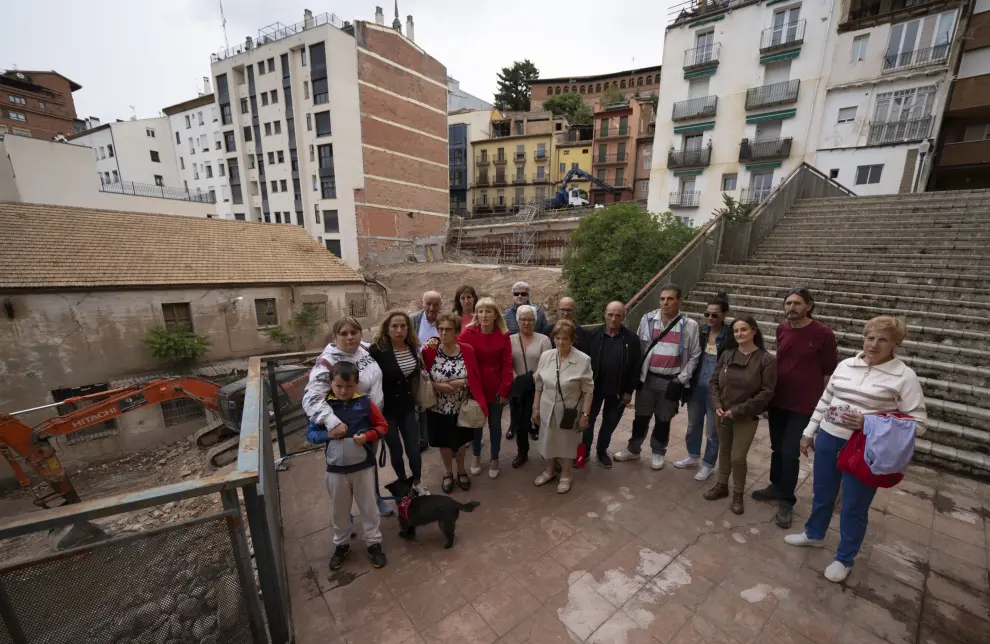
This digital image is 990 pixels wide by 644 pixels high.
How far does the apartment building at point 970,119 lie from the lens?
15836mm

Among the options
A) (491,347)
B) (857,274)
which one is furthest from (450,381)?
(857,274)

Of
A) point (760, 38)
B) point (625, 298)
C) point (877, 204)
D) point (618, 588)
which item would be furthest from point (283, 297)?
point (760, 38)

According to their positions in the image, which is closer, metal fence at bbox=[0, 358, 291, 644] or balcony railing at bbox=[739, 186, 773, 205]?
metal fence at bbox=[0, 358, 291, 644]

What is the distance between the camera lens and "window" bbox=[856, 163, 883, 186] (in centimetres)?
1734

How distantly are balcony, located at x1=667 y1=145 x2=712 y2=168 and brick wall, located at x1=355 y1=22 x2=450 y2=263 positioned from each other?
1939cm

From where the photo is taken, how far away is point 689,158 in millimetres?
22125

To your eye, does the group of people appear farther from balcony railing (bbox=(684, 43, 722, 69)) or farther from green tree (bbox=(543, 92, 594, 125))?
green tree (bbox=(543, 92, 594, 125))

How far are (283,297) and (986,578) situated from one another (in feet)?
62.0

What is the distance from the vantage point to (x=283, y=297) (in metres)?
16.8

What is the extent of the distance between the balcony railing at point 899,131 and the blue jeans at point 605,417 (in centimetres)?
2189

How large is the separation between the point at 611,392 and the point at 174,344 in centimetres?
1636

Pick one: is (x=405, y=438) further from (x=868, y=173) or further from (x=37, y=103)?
(x=37, y=103)

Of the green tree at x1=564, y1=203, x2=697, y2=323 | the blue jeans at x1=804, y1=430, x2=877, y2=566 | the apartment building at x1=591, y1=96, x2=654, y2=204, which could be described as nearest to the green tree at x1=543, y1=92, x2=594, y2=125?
the apartment building at x1=591, y1=96, x2=654, y2=204

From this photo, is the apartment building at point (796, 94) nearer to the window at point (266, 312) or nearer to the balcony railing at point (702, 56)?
the balcony railing at point (702, 56)
